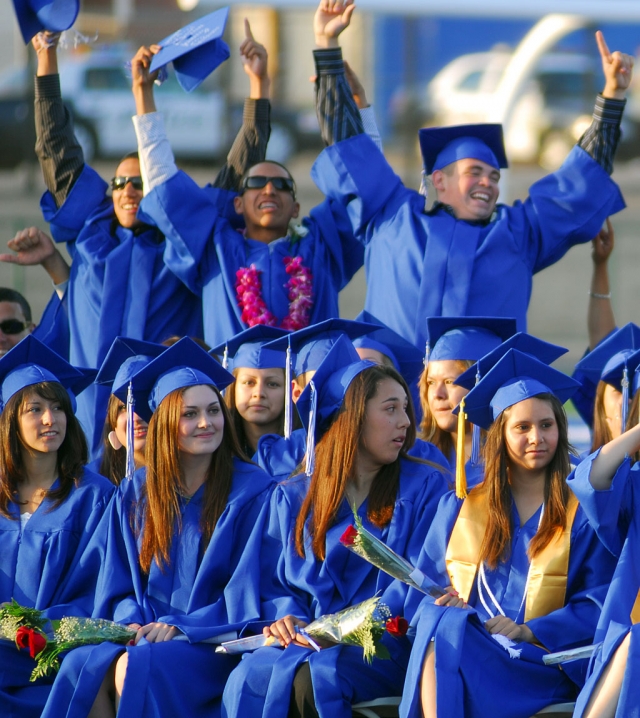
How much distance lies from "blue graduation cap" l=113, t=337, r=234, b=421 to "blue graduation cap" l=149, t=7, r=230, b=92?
1.67 m

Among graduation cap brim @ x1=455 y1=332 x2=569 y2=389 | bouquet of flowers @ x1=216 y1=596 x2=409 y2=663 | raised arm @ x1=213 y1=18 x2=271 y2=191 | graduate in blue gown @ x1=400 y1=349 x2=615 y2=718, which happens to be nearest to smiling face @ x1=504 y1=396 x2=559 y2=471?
graduate in blue gown @ x1=400 y1=349 x2=615 y2=718

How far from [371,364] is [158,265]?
2.09 meters

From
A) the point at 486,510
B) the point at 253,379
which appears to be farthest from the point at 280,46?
the point at 486,510

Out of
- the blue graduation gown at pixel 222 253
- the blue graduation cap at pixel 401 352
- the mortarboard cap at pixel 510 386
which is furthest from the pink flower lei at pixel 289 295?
the mortarboard cap at pixel 510 386

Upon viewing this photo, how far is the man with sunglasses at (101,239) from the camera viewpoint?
6570mm

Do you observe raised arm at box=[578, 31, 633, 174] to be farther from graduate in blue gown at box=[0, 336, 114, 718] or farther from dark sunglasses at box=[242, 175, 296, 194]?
graduate in blue gown at box=[0, 336, 114, 718]

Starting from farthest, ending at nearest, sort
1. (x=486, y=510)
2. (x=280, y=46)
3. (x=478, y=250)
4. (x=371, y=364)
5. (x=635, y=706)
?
(x=280, y=46)
(x=478, y=250)
(x=371, y=364)
(x=486, y=510)
(x=635, y=706)

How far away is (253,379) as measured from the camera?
18.7 feet

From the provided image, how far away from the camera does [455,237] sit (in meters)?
6.15

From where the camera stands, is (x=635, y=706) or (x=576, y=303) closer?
(x=635, y=706)

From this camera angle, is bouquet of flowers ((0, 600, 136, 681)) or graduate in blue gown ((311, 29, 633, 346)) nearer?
bouquet of flowers ((0, 600, 136, 681))

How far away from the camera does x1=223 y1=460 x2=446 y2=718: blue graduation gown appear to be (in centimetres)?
429

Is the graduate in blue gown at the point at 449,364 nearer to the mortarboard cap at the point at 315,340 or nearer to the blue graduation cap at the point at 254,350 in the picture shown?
the mortarboard cap at the point at 315,340

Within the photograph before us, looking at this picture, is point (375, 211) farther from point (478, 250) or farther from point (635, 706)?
point (635, 706)
